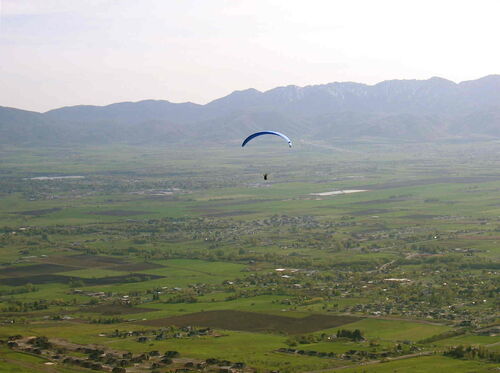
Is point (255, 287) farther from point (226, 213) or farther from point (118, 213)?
point (118, 213)

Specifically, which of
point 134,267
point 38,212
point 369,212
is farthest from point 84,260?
point 369,212

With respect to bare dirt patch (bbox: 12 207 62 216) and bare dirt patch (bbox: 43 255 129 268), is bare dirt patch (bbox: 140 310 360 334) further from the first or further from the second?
bare dirt patch (bbox: 12 207 62 216)

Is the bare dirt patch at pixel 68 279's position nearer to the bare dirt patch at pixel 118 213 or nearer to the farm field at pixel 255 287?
the farm field at pixel 255 287

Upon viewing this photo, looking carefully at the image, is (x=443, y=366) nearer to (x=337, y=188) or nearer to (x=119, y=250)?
(x=119, y=250)

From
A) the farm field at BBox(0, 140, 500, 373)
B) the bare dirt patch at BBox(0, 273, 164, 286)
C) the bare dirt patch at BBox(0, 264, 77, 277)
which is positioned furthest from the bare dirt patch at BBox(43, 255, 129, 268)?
the bare dirt patch at BBox(0, 273, 164, 286)

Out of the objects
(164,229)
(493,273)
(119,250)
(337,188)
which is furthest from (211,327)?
(337,188)

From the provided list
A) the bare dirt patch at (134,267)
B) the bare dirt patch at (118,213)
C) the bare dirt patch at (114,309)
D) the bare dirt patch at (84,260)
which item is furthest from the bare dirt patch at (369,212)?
the bare dirt patch at (114,309)
